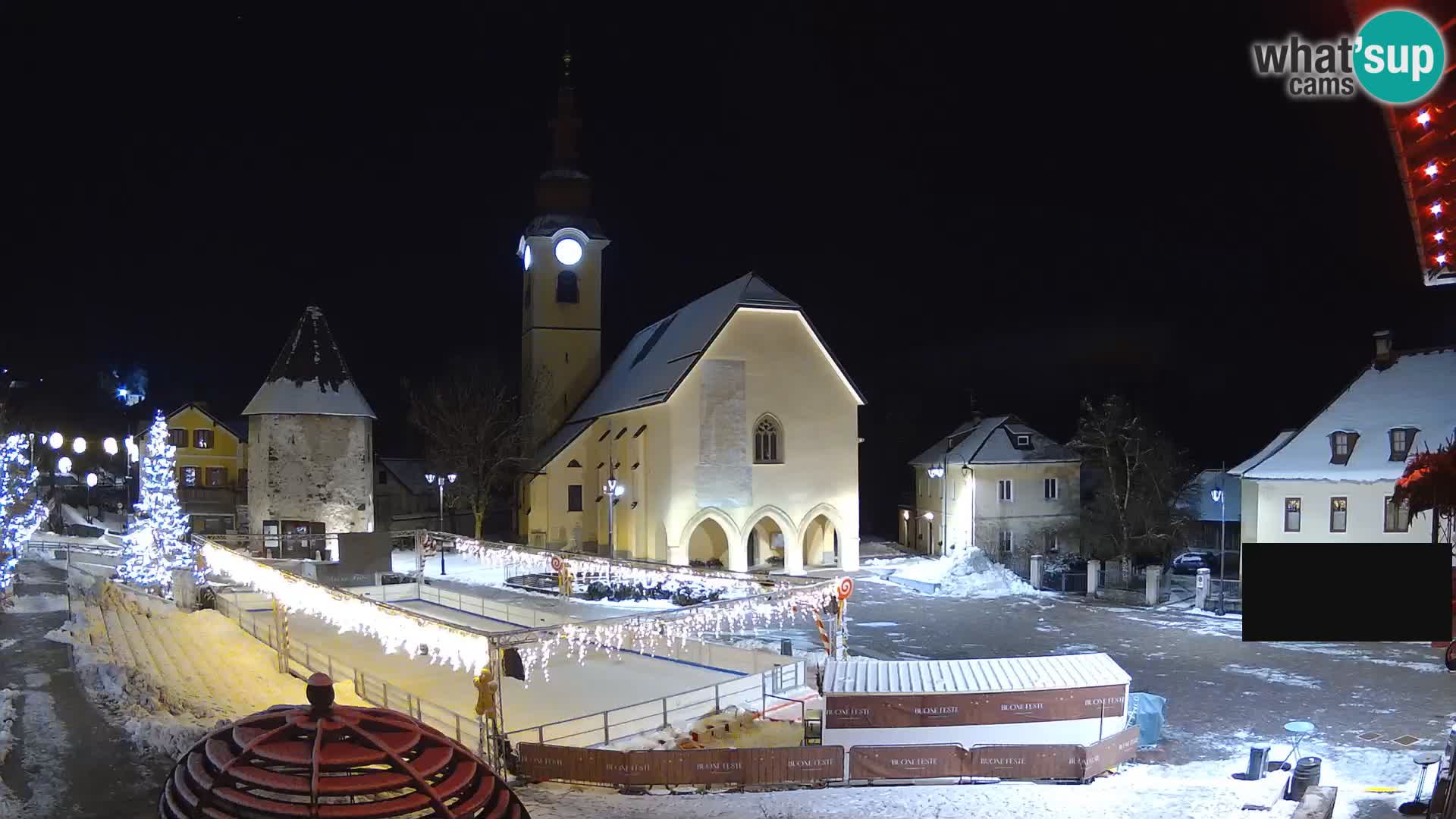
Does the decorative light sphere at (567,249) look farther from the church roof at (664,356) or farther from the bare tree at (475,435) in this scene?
the bare tree at (475,435)

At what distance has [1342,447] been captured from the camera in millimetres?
31250

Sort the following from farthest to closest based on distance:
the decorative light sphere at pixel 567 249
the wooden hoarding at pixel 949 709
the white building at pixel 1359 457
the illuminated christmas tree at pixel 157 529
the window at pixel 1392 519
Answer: the decorative light sphere at pixel 567 249 < the illuminated christmas tree at pixel 157 529 < the white building at pixel 1359 457 < the window at pixel 1392 519 < the wooden hoarding at pixel 949 709

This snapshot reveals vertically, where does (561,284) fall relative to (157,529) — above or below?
above

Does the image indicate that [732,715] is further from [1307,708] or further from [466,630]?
[1307,708]

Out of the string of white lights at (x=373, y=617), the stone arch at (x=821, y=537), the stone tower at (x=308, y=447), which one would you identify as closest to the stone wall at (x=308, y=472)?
the stone tower at (x=308, y=447)

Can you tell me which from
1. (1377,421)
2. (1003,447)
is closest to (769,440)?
(1003,447)

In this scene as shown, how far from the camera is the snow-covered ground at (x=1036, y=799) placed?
12.0 meters

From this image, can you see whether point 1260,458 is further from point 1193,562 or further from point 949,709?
point 949,709

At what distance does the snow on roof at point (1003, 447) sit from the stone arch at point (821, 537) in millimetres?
6990

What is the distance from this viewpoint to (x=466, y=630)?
1399cm

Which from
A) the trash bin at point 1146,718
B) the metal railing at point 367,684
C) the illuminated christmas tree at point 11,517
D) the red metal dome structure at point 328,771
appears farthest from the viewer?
the illuminated christmas tree at point 11,517

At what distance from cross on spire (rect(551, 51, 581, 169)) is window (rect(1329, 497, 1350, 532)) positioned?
36.7 metres

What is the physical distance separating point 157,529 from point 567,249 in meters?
23.7
